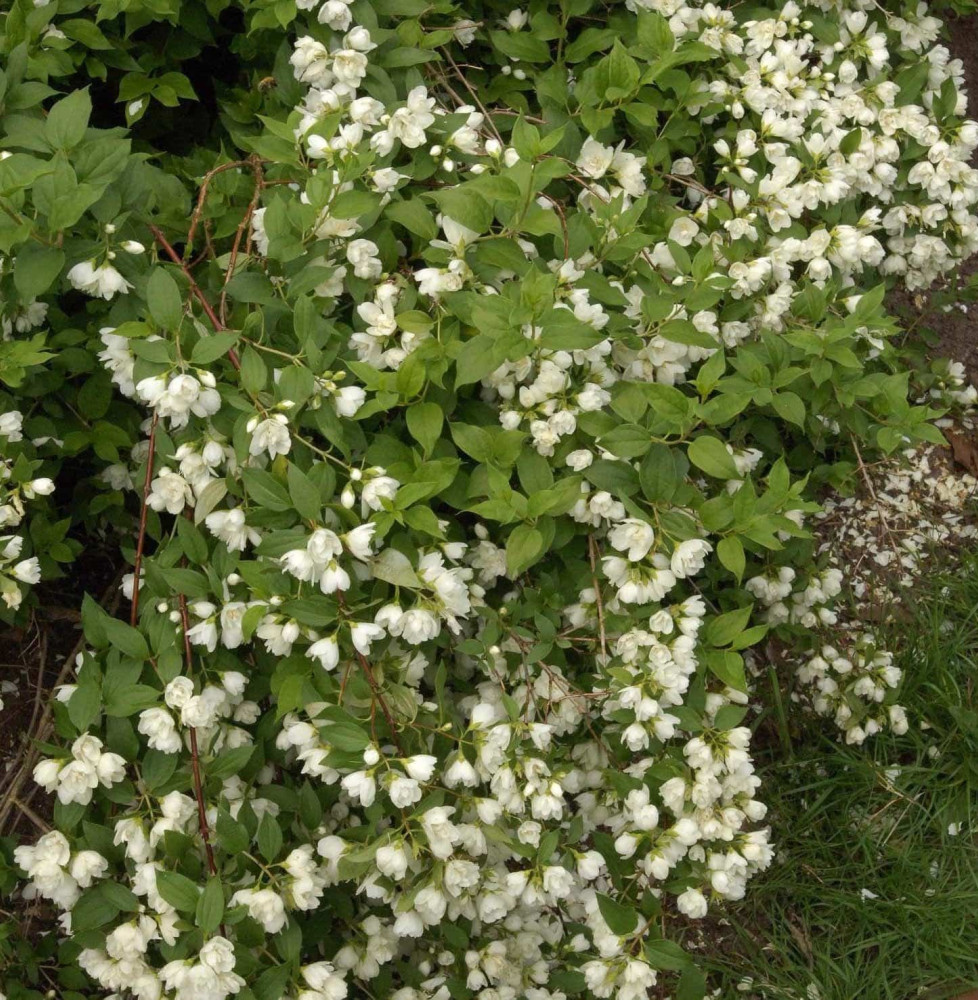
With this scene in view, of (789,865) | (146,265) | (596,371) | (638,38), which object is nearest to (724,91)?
(638,38)

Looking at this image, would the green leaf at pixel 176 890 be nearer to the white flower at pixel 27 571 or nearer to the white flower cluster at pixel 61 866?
the white flower cluster at pixel 61 866

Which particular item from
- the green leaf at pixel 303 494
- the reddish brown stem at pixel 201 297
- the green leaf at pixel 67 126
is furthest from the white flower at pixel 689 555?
the green leaf at pixel 67 126

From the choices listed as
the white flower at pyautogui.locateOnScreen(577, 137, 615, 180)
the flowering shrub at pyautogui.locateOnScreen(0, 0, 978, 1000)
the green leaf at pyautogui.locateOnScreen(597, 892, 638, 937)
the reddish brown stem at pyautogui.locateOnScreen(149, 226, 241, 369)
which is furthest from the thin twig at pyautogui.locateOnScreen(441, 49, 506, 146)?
the green leaf at pyautogui.locateOnScreen(597, 892, 638, 937)

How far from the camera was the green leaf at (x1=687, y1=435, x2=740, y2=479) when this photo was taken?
2100 mm

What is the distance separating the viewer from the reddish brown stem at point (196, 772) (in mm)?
2033

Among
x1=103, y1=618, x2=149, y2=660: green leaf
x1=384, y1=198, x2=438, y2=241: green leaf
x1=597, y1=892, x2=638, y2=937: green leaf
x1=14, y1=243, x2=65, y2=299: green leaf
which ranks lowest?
x1=597, y1=892, x2=638, y2=937: green leaf

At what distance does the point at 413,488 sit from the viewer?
1957mm

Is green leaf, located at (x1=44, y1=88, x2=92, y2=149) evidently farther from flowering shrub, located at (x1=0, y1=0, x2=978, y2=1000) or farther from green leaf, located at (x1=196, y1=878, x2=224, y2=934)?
green leaf, located at (x1=196, y1=878, x2=224, y2=934)

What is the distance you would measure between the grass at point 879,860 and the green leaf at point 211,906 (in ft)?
5.15

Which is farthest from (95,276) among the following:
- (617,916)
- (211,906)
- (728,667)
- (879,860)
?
(879,860)

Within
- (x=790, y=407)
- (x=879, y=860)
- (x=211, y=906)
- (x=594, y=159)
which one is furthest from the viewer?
(x=879, y=860)

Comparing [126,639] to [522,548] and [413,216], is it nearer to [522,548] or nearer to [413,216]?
[522,548]

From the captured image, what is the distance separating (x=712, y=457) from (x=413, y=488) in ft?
1.91

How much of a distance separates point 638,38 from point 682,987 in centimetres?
211
